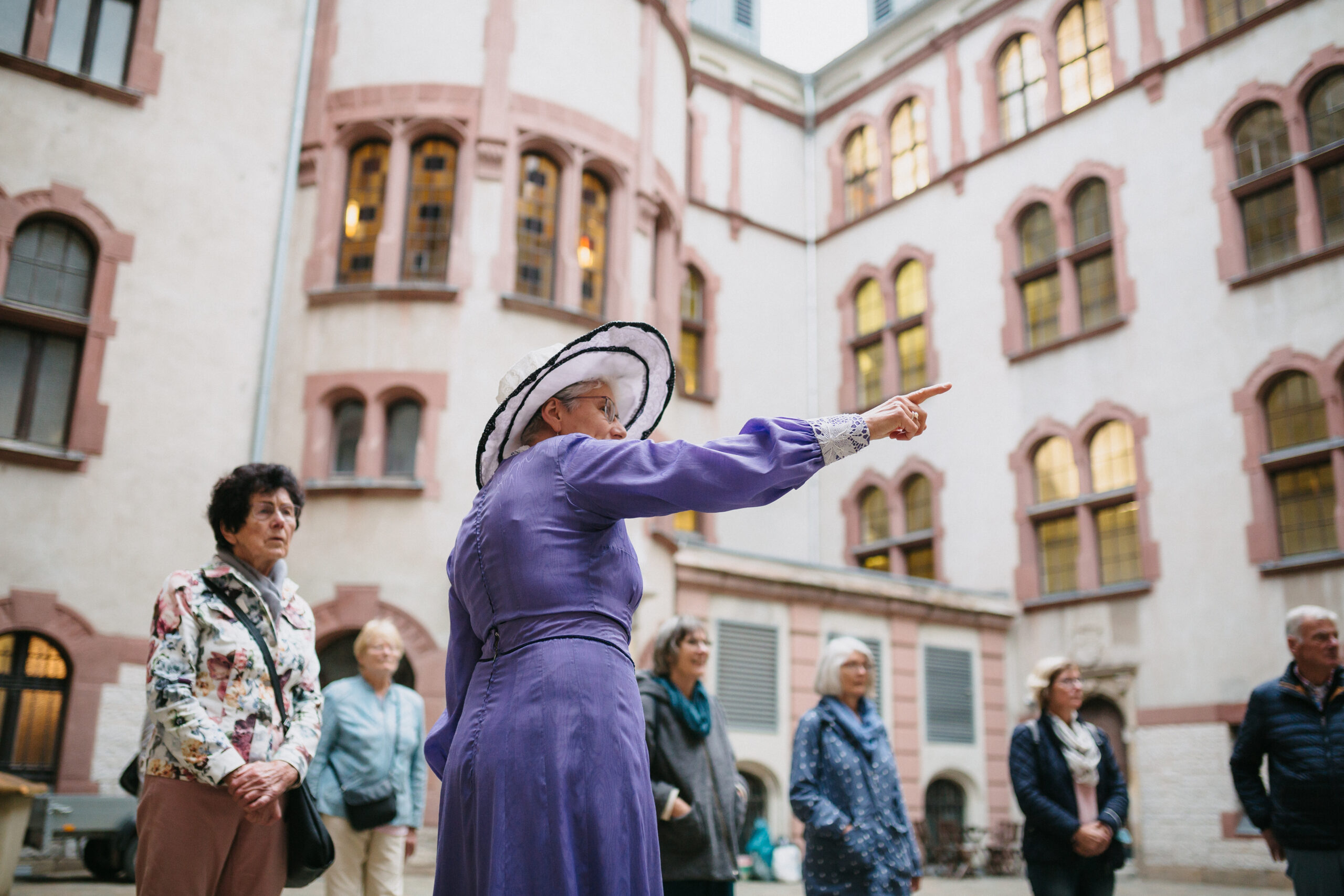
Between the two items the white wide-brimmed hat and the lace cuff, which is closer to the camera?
the lace cuff

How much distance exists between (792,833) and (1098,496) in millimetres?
7269

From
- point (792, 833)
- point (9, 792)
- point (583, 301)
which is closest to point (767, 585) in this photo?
point (792, 833)

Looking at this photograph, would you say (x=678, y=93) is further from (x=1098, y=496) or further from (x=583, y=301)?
(x=1098, y=496)

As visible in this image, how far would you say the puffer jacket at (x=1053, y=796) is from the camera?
549cm

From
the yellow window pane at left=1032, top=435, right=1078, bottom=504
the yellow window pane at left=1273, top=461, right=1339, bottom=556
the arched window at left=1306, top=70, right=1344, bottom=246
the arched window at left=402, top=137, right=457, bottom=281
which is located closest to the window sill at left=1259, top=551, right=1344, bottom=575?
the yellow window pane at left=1273, top=461, right=1339, bottom=556

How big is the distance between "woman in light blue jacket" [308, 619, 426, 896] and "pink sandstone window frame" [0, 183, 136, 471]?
7.89m

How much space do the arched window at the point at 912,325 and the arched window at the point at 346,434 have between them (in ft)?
38.1

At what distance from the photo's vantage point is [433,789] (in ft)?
42.1

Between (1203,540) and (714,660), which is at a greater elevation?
(1203,540)

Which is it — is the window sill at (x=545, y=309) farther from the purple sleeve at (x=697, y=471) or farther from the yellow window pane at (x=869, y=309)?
the purple sleeve at (x=697, y=471)

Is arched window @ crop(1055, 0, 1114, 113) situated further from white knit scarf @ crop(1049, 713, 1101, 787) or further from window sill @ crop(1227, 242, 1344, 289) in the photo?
white knit scarf @ crop(1049, 713, 1101, 787)

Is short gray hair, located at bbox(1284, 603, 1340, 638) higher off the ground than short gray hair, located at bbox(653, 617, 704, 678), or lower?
higher

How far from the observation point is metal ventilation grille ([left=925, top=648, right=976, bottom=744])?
1788 cm

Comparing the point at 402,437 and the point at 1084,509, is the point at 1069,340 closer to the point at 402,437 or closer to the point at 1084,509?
the point at 1084,509
